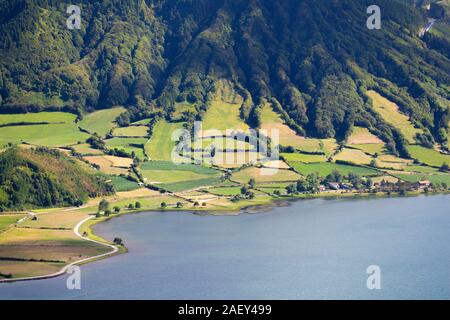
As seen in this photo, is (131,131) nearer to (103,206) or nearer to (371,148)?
(371,148)

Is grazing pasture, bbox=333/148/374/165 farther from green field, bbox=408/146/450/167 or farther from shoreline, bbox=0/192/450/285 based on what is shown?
shoreline, bbox=0/192/450/285

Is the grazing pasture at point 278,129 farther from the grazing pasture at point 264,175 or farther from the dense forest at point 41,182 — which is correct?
the dense forest at point 41,182

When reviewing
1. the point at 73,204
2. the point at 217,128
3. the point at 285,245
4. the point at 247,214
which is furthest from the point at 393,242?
the point at 217,128

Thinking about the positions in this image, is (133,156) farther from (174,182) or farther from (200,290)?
(200,290)

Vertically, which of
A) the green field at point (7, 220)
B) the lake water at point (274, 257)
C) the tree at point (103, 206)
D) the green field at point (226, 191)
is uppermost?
the green field at point (226, 191)

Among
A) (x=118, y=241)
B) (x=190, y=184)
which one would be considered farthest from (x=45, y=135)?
(x=118, y=241)

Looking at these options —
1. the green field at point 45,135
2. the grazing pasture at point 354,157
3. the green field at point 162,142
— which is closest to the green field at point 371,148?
the grazing pasture at point 354,157
